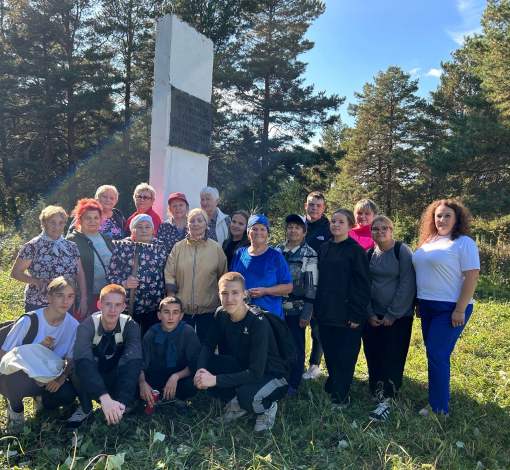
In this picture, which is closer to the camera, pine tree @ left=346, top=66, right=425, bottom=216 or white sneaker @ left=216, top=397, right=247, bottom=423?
white sneaker @ left=216, top=397, right=247, bottom=423

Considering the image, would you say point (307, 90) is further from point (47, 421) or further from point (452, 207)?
point (47, 421)

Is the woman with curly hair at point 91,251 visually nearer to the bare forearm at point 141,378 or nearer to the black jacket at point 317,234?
the bare forearm at point 141,378

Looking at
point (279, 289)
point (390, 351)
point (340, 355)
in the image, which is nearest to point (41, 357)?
point (279, 289)

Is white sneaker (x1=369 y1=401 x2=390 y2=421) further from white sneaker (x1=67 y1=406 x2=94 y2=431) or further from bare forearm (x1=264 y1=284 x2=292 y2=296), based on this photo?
white sneaker (x1=67 y1=406 x2=94 y2=431)

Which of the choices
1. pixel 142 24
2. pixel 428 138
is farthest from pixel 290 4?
pixel 428 138

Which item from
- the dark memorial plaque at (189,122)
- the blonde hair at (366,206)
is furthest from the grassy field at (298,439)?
the dark memorial plaque at (189,122)

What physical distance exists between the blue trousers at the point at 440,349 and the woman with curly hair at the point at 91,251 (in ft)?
9.35

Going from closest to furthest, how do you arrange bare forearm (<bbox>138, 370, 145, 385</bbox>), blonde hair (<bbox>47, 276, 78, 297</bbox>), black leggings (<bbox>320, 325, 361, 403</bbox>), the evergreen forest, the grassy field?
the grassy field → blonde hair (<bbox>47, 276, 78, 297</bbox>) → bare forearm (<bbox>138, 370, 145, 385</bbox>) → black leggings (<bbox>320, 325, 361, 403</bbox>) → the evergreen forest

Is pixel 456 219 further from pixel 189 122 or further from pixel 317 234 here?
pixel 189 122

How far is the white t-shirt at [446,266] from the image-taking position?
121 inches

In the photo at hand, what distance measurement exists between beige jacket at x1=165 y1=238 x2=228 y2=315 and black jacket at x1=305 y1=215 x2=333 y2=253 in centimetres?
97

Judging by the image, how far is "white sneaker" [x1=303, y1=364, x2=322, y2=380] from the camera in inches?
159

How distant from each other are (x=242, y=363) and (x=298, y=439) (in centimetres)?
69

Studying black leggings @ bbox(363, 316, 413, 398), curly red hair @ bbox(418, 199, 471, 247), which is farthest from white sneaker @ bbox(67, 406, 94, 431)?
curly red hair @ bbox(418, 199, 471, 247)
